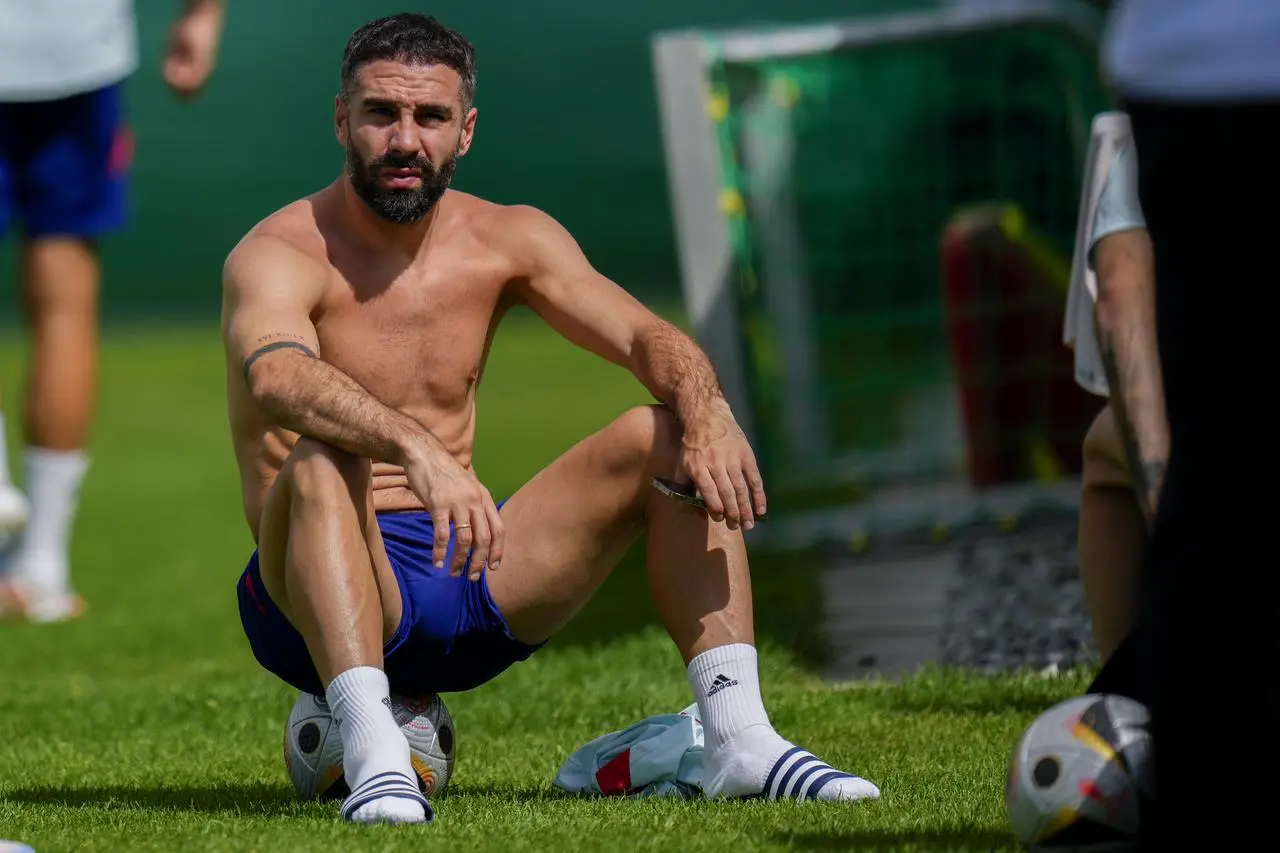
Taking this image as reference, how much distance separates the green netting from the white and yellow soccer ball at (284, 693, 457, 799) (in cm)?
404

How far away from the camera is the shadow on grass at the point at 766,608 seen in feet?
20.1

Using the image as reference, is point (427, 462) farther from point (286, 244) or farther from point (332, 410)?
point (286, 244)

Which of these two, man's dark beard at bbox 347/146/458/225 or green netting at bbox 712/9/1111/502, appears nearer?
man's dark beard at bbox 347/146/458/225

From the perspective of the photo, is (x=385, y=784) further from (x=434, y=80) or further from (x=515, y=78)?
(x=515, y=78)

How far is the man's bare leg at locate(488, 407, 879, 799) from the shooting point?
387 centimetres

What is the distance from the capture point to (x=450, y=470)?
3.73 metres

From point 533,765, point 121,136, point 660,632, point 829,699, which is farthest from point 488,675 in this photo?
point 121,136

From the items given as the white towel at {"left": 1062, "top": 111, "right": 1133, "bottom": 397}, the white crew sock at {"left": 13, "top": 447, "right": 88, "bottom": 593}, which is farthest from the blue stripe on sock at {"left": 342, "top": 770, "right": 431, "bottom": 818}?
the white crew sock at {"left": 13, "top": 447, "right": 88, "bottom": 593}

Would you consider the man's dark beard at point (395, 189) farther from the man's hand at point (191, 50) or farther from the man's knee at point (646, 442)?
the man's hand at point (191, 50)

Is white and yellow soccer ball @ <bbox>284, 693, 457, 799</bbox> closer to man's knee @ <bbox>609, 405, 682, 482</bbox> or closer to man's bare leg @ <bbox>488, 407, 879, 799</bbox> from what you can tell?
man's bare leg @ <bbox>488, 407, 879, 799</bbox>

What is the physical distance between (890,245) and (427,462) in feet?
22.4

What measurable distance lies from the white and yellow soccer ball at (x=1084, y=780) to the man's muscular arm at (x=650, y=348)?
2.92 feet

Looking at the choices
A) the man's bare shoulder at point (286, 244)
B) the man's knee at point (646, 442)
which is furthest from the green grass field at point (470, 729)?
the man's bare shoulder at point (286, 244)

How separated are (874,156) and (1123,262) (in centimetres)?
655
